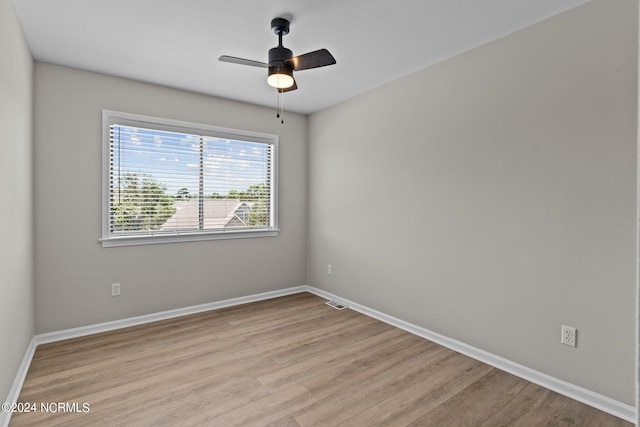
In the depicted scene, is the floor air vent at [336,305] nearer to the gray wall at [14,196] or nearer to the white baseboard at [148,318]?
the white baseboard at [148,318]

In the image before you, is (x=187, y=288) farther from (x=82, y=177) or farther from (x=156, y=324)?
(x=82, y=177)

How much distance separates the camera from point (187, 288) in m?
3.65

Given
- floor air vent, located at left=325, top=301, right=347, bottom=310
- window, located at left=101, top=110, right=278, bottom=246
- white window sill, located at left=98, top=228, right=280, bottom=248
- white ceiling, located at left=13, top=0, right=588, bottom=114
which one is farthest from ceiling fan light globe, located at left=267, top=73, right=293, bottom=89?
floor air vent, located at left=325, top=301, right=347, bottom=310

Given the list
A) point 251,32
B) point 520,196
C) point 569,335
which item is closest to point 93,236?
point 251,32

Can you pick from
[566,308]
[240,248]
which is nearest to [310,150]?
[240,248]

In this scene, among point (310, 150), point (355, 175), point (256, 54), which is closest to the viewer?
point (256, 54)

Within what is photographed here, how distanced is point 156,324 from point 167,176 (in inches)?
61.5

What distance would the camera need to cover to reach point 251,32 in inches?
95.2

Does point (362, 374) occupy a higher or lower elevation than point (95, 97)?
lower

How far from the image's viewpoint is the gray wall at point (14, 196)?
5.97 feet

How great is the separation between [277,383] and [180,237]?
6.74ft

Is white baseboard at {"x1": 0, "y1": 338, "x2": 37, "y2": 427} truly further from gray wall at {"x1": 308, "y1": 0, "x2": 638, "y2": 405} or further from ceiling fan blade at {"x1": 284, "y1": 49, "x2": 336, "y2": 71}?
gray wall at {"x1": 308, "y1": 0, "x2": 638, "y2": 405}

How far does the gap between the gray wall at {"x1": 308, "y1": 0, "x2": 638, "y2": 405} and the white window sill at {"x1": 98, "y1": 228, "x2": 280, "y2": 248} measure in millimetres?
1442

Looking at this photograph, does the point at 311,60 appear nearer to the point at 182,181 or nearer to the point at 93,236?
the point at 182,181
